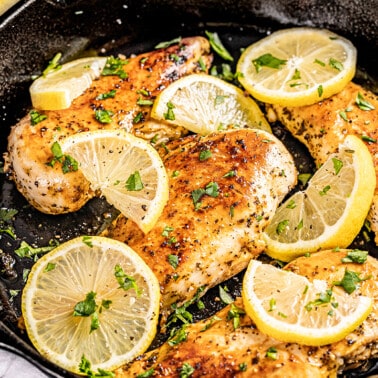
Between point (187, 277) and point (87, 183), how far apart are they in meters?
0.94

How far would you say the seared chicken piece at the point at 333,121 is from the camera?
457 centimetres

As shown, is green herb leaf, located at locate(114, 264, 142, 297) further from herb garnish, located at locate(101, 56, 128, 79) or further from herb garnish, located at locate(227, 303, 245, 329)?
Answer: herb garnish, located at locate(101, 56, 128, 79)

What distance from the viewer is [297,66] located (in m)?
4.86

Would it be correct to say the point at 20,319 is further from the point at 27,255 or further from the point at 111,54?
the point at 111,54

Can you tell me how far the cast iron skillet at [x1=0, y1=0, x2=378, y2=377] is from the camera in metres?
4.49

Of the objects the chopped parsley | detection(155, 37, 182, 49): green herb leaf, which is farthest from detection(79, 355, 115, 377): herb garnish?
detection(155, 37, 182, 49): green herb leaf

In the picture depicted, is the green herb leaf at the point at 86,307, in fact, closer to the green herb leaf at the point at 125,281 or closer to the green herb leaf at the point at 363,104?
the green herb leaf at the point at 125,281

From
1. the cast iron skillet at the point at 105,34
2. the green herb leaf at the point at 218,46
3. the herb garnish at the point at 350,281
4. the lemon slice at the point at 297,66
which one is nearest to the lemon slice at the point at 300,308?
the herb garnish at the point at 350,281

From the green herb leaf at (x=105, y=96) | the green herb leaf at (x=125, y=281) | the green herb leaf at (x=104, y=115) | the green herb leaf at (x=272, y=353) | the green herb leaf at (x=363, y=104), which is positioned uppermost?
the green herb leaf at (x=105, y=96)

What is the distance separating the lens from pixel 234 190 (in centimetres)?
420

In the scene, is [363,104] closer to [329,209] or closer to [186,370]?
[329,209]

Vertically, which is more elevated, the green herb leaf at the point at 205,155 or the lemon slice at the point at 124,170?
the lemon slice at the point at 124,170

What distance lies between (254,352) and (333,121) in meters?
1.74

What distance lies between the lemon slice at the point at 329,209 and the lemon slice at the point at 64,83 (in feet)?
5.15
